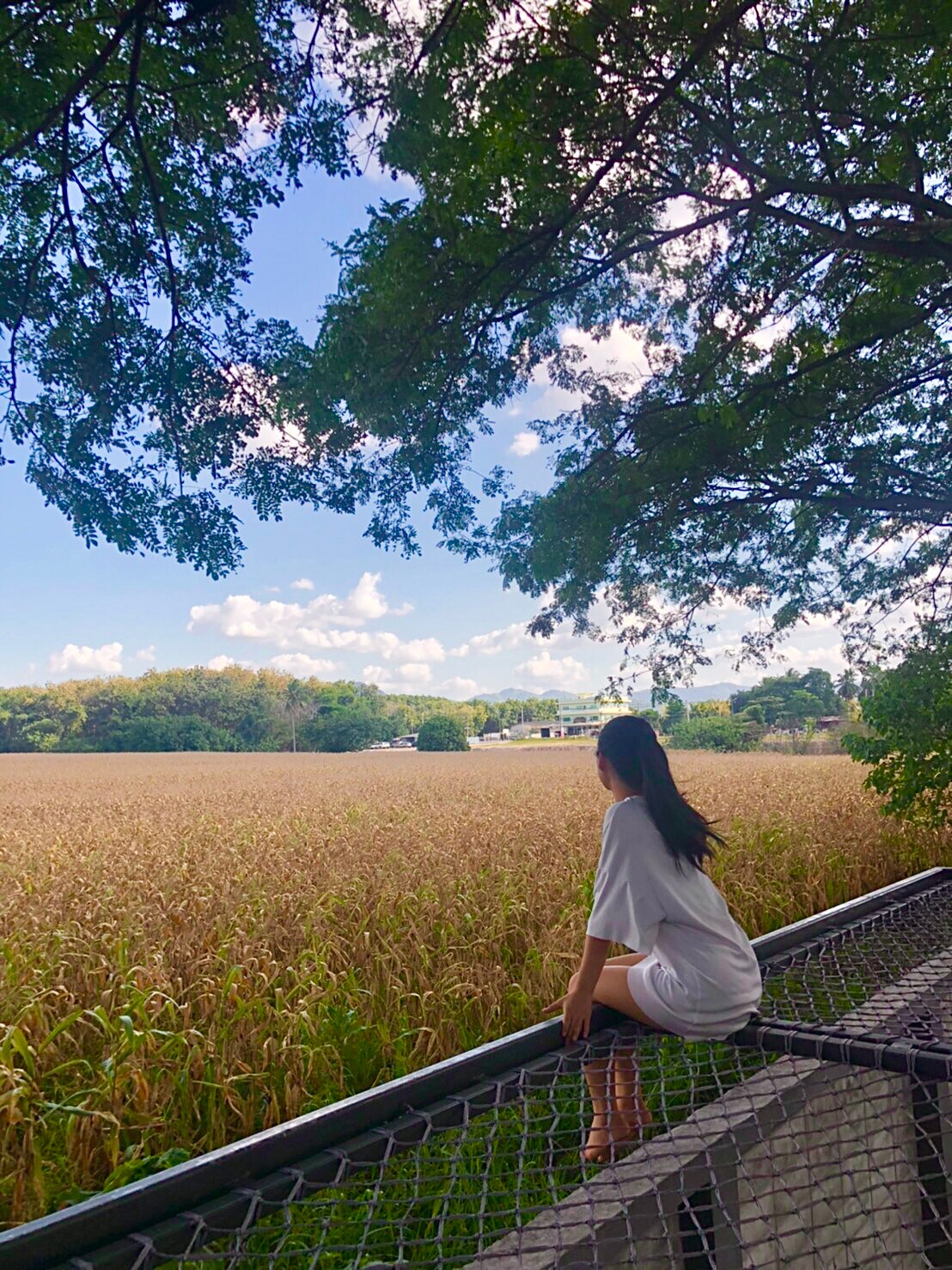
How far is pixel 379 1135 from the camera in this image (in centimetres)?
150

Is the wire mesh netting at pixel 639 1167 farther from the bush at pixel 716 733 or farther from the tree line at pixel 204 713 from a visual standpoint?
the tree line at pixel 204 713

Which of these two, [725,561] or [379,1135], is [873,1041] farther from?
[725,561]

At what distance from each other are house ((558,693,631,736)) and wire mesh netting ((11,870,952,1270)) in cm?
152

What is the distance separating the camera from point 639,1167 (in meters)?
1.59

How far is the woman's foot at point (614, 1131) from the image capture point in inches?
65.2

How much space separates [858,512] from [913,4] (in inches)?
129

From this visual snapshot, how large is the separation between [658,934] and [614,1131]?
16.3 inches

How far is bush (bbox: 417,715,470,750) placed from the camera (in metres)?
26.6

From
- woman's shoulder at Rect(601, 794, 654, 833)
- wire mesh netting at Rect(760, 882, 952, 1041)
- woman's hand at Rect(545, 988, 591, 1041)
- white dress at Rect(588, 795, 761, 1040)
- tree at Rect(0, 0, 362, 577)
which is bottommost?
wire mesh netting at Rect(760, 882, 952, 1041)

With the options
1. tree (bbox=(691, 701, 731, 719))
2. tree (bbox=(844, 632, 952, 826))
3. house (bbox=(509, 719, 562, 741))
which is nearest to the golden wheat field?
tree (bbox=(844, 632, 952, 826))

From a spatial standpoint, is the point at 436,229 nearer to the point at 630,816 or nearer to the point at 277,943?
the point at 630,816

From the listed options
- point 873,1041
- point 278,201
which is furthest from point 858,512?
point 873,1041

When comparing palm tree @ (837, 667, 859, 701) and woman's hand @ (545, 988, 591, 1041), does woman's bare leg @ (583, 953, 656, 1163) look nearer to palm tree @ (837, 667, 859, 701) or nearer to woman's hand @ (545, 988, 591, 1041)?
A: woman's hand @ (545, 988, 591, 1041)

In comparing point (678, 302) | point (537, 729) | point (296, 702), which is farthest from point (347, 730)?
point (678, 302)
